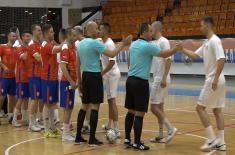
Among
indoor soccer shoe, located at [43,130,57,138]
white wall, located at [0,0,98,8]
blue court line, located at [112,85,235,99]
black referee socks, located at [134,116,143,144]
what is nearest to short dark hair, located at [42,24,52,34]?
indoor soccer shoe, located at [43,130,57,138]

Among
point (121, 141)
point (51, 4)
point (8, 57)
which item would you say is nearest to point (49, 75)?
point (121, 141)

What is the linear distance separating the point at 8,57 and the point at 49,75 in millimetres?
2094

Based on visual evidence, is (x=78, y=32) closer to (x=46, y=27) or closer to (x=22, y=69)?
(x=46, y=27)

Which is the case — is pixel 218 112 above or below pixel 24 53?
below

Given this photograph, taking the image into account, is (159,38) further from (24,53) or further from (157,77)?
(24,53)

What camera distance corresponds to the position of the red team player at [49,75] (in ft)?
29.0

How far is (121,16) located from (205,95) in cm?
1979

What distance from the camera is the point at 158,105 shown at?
8086mm

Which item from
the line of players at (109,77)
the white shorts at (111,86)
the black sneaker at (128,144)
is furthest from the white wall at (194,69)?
the black sneaker at (128,144)

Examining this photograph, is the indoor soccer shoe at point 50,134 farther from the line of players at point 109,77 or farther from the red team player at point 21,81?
the red team player at point 21,81

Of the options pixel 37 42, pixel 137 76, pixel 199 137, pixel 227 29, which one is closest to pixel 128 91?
pixel 137 76

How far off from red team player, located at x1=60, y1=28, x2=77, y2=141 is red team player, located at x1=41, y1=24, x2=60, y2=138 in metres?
0.48

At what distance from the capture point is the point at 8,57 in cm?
1052

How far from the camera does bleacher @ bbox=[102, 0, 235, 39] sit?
2117cm
